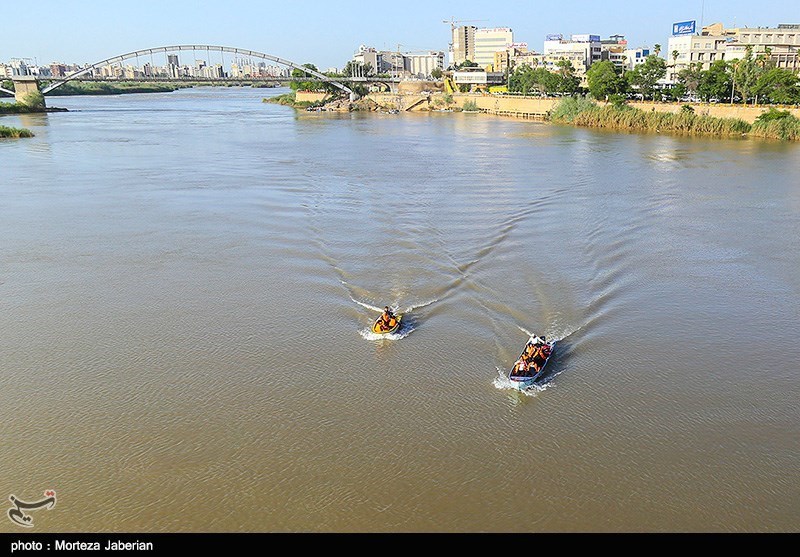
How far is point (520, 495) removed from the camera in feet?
21.4

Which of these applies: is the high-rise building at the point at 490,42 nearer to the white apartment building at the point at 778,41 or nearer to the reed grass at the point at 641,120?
the white apartment building at the point at 778,41

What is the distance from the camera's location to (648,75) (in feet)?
137

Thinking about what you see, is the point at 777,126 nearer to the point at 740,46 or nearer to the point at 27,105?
the point at 740,46

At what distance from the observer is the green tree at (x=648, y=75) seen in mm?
41312

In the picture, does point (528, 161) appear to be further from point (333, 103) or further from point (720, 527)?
point (333, 103)

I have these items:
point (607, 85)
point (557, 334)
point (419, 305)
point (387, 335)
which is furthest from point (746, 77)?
point (387, 335)

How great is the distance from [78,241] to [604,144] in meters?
25.0

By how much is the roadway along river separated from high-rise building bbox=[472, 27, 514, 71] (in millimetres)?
98757

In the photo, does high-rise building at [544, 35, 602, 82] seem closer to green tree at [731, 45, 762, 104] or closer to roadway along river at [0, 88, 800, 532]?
green tree at [731, 45, 762, 104]

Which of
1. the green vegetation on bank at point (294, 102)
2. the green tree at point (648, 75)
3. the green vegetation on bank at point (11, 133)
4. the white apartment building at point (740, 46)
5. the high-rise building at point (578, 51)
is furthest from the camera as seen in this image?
the high-rise building at point (578, 51)

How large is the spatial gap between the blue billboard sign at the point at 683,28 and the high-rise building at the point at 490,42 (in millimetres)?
45616

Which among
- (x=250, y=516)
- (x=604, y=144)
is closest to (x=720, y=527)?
(x=250, y=516)

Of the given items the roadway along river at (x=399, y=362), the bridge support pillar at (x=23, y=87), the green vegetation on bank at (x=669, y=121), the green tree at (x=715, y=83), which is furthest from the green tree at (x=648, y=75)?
the bridge support pillar at (x=23, y=87)

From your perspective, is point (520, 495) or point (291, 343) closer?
point (520, 495)
